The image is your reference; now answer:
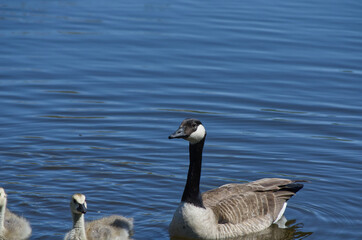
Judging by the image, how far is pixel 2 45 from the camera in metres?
20.1

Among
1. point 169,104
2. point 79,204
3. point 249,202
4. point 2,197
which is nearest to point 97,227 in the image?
point 79,204

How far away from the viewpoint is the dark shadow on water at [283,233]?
11.1m

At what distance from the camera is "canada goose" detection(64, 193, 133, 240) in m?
9.84

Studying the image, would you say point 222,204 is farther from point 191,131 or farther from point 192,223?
point 191,131

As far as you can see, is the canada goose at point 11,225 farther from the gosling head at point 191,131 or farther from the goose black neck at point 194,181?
the gosling head at point 191,131

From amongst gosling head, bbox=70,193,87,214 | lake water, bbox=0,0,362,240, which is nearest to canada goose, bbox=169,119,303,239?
lake water, bbox=0,0,362,240

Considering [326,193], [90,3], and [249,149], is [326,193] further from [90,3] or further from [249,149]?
[90,3]

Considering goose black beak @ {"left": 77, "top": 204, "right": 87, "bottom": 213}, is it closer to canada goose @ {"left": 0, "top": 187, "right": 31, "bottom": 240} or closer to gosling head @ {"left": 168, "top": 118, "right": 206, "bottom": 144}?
canada goose @ {"left": 0, "top": 187, "right": 31, "bottom": 240}

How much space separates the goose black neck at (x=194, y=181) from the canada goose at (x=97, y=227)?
0.91 metres

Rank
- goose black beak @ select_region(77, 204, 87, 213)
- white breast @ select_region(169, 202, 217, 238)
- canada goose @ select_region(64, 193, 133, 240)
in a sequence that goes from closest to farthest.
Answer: goose black beak @ select_region(77, 204, 87, 213) → canada goose @ select_region(64, 193, 133, 240) → white breast @ select_region(169, 202, 217, 238)

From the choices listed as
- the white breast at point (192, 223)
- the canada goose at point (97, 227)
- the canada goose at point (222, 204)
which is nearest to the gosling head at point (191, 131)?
the canada goose at point (222, 204)

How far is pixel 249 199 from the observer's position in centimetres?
1141

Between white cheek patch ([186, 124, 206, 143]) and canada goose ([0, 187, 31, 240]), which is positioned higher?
white cheek patch ([186, 124, 206, 143])

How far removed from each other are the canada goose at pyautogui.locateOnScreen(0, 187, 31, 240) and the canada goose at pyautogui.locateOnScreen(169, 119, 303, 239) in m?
2.09
